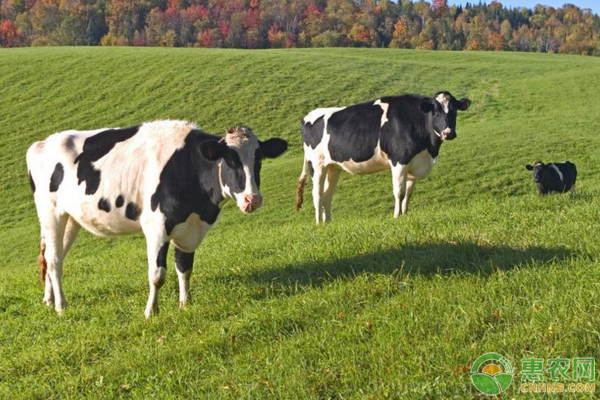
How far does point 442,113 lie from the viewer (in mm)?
12984

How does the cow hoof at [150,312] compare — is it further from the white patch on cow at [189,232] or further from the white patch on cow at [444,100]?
the white patch on cow at [444,100]

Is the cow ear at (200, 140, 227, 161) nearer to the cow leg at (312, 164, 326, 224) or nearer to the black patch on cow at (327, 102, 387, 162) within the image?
the black patch on cow at (327, 102, 387, 162)

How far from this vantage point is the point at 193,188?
746cm

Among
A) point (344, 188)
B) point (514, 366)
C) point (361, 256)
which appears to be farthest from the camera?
point (344, 188)

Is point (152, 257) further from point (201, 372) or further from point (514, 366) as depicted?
point (514, 366)

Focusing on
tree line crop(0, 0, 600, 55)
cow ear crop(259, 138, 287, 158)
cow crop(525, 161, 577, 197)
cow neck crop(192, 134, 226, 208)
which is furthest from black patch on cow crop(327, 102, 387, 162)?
tree line crop(0, 0, 600, 55)

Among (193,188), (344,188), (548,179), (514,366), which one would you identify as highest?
(193,188)

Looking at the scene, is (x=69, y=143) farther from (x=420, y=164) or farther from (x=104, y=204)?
(x=420, y=164)

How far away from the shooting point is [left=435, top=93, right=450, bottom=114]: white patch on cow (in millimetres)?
12992

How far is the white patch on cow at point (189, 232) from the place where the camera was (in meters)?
7.46

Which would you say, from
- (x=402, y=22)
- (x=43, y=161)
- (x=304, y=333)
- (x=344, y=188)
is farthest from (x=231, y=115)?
(x=402, y=22)

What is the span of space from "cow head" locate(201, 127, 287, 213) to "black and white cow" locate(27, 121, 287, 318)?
11 millimetres

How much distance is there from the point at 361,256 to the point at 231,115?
30455mm

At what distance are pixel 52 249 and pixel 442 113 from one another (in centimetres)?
792
